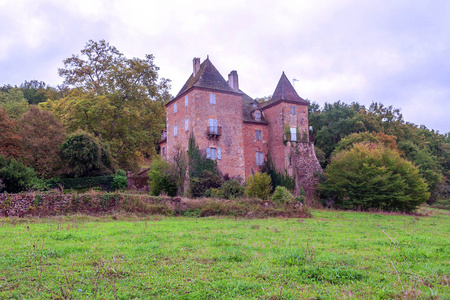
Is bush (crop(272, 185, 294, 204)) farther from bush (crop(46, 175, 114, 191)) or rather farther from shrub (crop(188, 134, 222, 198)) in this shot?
bush (crop(46, 175, 114, 191))

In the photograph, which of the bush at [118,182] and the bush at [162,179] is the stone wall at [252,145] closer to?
the bush at [162,179]

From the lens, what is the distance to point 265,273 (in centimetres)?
628

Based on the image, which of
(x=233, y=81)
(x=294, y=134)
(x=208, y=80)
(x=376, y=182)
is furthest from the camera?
(x=233, y=81)

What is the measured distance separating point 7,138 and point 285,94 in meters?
28.4

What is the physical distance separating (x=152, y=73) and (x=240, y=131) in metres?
14.1

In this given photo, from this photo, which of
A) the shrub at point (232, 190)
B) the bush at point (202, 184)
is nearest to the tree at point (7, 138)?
the bush at point (202, 184)

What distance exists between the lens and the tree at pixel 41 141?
106ft

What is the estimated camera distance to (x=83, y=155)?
33.4 m

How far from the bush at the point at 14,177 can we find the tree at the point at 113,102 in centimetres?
1199

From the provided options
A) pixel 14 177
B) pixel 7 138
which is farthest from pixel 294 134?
pixel 7 138

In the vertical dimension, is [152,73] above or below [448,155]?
above

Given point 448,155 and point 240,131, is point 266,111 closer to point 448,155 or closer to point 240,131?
point 240,131

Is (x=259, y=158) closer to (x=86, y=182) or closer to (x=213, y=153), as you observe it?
(x=213, y=153)

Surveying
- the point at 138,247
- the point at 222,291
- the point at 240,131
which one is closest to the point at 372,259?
the point at 222,291
